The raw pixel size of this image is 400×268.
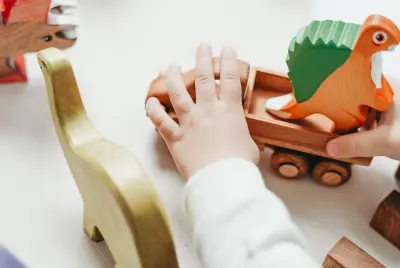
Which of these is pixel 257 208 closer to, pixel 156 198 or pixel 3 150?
pixel 156 198

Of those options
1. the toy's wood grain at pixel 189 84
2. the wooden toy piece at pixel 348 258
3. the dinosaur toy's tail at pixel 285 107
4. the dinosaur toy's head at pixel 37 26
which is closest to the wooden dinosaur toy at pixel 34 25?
the dinosaur toy's head at pixel 37 26

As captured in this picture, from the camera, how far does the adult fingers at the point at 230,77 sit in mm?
504

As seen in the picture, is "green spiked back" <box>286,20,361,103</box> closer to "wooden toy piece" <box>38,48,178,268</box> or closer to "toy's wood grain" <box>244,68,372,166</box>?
"toy's wood grain" <box>244,68,372,166</box>

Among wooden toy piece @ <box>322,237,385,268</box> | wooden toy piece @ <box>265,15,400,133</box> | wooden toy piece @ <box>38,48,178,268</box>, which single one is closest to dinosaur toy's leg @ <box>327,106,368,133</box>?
wooden toy piece @ <box>265,15,400,133</box>

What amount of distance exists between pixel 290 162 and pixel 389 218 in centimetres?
10

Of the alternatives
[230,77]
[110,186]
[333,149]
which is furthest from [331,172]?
[110,186]

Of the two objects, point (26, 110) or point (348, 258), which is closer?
point (348, 258)

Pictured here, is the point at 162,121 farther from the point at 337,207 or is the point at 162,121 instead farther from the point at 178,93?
the point at 337,207

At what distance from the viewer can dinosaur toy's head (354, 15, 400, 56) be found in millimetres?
447

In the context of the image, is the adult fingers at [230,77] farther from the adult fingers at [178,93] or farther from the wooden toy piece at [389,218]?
the wooden toy piece at [389,218]

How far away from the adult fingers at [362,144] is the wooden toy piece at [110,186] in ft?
0.71

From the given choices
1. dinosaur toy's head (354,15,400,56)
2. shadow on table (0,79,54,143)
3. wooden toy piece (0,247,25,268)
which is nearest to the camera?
wooden toy piece (0,247,25,268)

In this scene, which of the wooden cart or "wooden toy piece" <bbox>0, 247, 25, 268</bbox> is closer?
"wooden toy piece" <bbox>0, 247, 25, 268</bbox>

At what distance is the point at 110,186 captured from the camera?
1.09 feet
